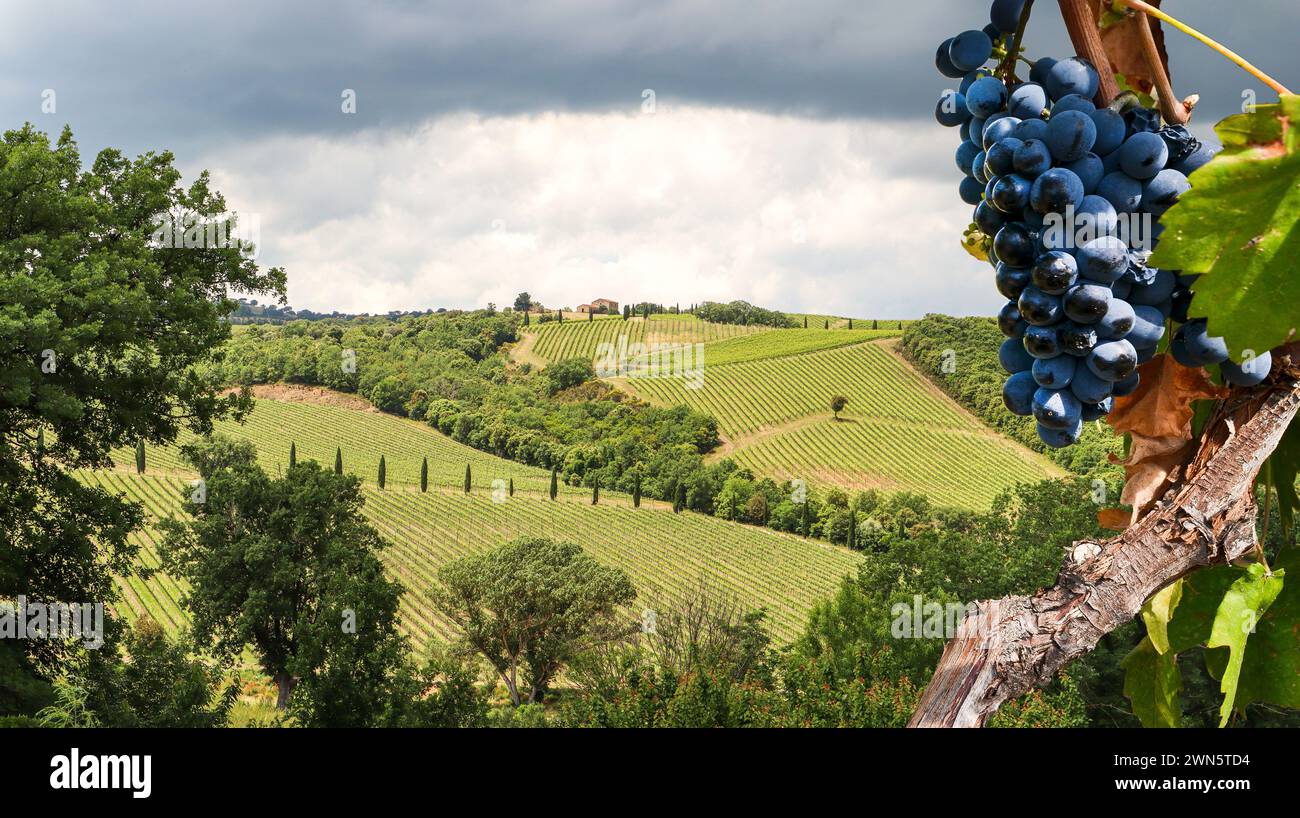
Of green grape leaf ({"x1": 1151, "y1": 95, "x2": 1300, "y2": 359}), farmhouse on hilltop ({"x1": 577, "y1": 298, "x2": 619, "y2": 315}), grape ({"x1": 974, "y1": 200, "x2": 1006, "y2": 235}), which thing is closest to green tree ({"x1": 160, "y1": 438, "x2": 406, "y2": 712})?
grape ({"x1": 974, "y1": 200, "x2": 1006, "y2": 235})

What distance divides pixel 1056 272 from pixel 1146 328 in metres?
0.20

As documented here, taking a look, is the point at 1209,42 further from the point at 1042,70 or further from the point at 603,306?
the point at 603,306

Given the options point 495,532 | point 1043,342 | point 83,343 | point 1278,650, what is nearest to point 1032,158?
point 1043,342

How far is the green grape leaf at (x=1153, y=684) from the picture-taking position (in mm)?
1871

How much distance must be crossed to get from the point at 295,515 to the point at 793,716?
74.5ft

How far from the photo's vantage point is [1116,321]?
5.32 ft

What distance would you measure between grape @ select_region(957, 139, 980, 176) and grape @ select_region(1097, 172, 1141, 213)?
10.6 inches

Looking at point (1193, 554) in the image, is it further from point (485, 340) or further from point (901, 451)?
point (485, 340)

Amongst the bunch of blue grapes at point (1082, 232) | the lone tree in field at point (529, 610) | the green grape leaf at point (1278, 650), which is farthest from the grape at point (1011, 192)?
the lone tree in field at point (529, 610)

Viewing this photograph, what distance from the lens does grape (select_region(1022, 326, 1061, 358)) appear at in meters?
1.64

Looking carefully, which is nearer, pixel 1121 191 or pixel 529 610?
pixel 1121 191

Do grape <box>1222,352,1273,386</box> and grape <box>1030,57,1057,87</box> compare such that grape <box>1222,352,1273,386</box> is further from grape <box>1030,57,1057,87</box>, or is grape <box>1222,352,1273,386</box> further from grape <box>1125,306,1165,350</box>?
grape <box>1030,57,1057,87</box>

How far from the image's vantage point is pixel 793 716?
94.7ft

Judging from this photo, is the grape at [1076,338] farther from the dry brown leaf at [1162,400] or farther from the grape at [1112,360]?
the dry brown leaf at [1162,400]
